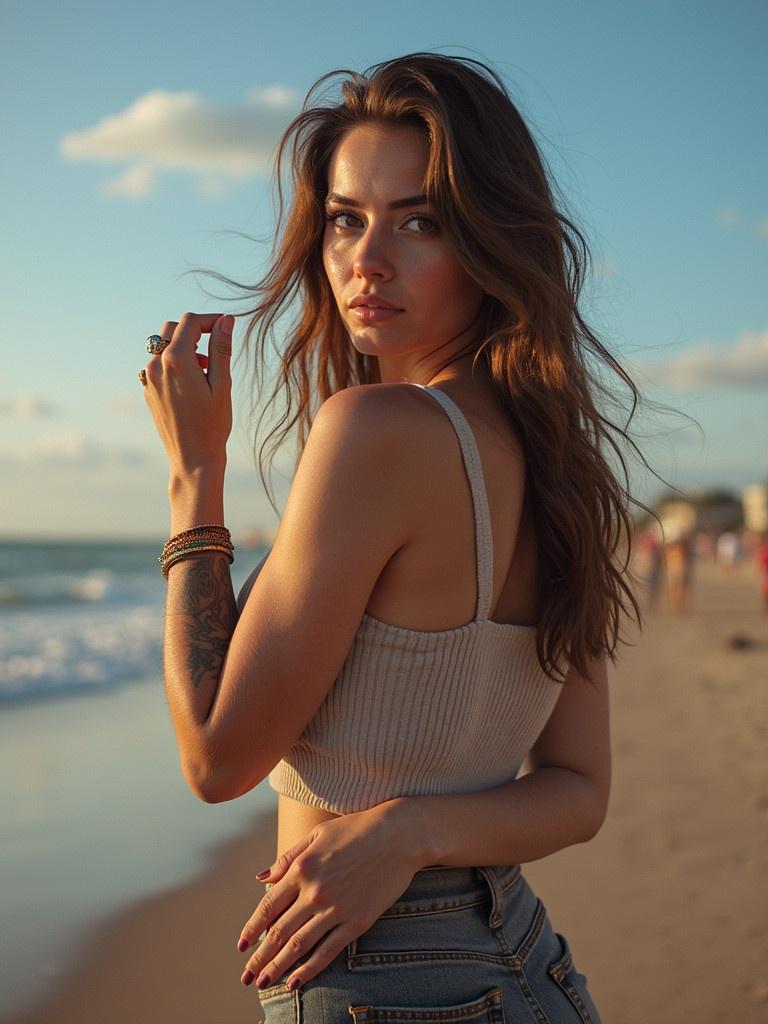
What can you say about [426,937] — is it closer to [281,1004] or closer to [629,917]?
[281,1004]

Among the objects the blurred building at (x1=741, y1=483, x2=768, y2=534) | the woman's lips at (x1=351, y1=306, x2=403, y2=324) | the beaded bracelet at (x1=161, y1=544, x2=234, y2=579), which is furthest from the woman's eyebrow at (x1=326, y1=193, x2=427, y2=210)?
the blurred building at (x1=741, y1=483, x2=768, y2=534)

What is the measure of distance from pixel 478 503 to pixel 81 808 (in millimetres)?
5225

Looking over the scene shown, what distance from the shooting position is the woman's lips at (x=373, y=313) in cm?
174

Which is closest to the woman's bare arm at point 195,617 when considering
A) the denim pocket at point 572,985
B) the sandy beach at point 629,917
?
the denim pocket at point 572,985

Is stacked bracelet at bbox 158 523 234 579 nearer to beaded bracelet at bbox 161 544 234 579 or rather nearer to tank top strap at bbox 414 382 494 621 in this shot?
beaded bracelet at bbox 161 544 234 579

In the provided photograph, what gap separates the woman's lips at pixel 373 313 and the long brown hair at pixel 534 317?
0.16m

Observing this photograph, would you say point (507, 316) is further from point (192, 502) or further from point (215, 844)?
point (215, 844)

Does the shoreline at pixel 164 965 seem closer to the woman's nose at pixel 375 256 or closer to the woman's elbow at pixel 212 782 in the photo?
the woman's elbow at pixel 212 782

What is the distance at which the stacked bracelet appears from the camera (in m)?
1.54

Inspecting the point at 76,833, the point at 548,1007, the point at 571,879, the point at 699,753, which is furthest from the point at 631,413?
the point at 699,753

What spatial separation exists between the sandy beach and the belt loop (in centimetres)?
140

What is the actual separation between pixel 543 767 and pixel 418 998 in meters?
0.52

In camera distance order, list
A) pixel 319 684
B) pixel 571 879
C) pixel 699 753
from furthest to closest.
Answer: pixel 699 753 < pixel 571 879 < pixel 319 684

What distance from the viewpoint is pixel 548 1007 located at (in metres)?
1.47
